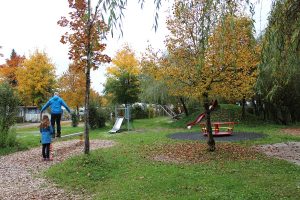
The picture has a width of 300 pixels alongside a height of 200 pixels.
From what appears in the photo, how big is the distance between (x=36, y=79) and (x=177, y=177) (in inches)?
1133

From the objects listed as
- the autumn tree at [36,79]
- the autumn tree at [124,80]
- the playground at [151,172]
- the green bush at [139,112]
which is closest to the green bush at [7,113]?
the playground at [151,172]

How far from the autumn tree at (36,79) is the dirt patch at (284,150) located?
25377mm

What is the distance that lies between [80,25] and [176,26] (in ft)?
10.2

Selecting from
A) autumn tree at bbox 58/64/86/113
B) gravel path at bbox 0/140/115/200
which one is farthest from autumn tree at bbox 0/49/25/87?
gravel path at bbox 0/140/115/200

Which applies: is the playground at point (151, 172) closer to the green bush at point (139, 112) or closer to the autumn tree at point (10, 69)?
the green bush at point (139, 112)

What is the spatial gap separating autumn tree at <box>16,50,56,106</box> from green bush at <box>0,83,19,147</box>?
2086 centimetres

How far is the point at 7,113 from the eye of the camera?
508 inches

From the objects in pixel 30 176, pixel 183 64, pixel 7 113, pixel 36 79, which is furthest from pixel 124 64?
pixel 30 176

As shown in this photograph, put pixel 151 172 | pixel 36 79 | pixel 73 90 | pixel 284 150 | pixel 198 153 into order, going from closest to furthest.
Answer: pixel 151 172
pixel 198 153
pixel 284 150
pixel 73 90
pixel 36 79

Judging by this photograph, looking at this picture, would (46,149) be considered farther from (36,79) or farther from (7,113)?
(36,79)

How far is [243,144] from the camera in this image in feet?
42.1

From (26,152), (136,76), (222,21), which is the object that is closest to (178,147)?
(26,152)

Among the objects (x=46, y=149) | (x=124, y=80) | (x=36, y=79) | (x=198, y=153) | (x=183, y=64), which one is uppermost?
(x=36, y=79)

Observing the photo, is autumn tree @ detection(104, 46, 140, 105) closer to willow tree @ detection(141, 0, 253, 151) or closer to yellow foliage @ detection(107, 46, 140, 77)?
yellow foliage @ detection(107, 46, 140, 77)
